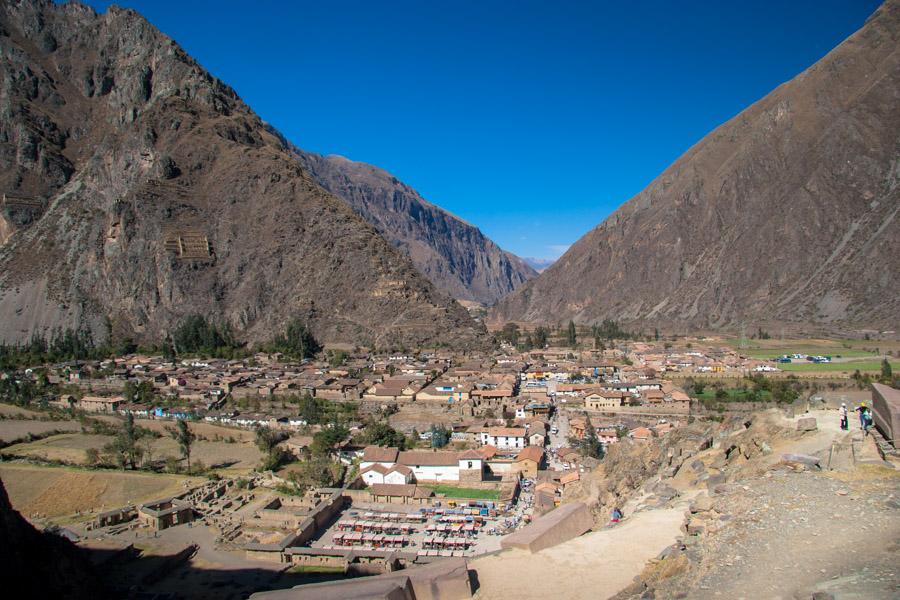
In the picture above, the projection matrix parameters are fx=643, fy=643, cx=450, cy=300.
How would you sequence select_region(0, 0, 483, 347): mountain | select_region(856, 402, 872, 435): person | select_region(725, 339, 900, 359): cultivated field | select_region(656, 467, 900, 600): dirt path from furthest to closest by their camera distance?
select_region(0, 0, 483, 347): mountain, select_region(725, 339, 900, 359): cultivated field, select_region(856, 402, 872, 435): person, select_region(656, 467, 900, 600): dirt path

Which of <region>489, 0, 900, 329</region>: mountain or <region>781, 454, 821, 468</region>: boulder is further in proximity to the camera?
<region>489, 0, 900, 329</region>: mountain

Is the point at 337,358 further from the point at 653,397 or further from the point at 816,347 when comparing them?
the point at 816,347

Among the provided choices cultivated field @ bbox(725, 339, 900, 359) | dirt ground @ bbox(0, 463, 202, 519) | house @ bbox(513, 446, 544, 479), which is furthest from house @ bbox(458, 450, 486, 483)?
cultivated field @ bbox(725, 339, 900, 359)

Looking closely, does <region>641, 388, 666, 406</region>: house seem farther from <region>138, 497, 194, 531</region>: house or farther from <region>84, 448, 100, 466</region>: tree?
<region>84, 448, 100, 466</region>: tree

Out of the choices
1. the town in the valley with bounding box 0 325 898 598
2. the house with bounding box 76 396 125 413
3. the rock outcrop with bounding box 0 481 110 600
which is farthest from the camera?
the house with bounding box 76 396 125 413

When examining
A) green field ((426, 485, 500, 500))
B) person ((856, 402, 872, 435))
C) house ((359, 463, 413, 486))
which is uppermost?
person ((856, 402, 872, 435))

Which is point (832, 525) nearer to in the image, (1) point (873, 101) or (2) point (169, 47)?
(2) point (169, 47)

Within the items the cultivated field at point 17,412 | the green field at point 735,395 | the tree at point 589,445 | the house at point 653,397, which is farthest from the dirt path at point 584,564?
the cultivated field at point 17,412
